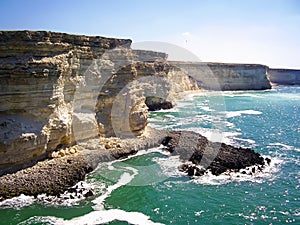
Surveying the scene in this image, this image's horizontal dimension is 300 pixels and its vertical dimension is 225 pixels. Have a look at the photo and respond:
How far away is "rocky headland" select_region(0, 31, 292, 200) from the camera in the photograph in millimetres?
22281

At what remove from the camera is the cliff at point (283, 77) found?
13200 centimetres

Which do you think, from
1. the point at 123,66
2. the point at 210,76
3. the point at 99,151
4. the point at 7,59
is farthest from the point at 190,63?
the point at 7,59

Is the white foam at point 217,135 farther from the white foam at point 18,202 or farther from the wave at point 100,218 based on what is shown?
the white foam at point 18,202

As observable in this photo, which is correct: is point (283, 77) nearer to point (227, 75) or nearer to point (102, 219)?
point (227, 75)

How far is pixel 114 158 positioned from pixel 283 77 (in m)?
120

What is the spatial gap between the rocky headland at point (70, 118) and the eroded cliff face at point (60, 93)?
0.21 feet

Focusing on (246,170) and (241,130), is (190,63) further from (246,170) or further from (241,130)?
(246,170)

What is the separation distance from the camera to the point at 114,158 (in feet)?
94.2

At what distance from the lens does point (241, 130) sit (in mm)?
42875

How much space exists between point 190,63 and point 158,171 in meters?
71.5

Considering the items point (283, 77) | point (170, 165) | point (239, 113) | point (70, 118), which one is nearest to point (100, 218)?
point (170, 165)

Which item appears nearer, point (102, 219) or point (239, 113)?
point (102, 219)

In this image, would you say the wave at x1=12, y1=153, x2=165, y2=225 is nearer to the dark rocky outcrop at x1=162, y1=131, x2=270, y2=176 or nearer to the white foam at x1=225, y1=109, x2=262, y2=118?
the dark rocky outcrop at x1=162, y1=131, x2=270, y2=176

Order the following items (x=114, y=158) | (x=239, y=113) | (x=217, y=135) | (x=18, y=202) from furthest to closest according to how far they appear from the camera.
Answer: (x=239, y=113)
(x=217, y=135)
(x=114, y=158)
(x=18, y=202)
